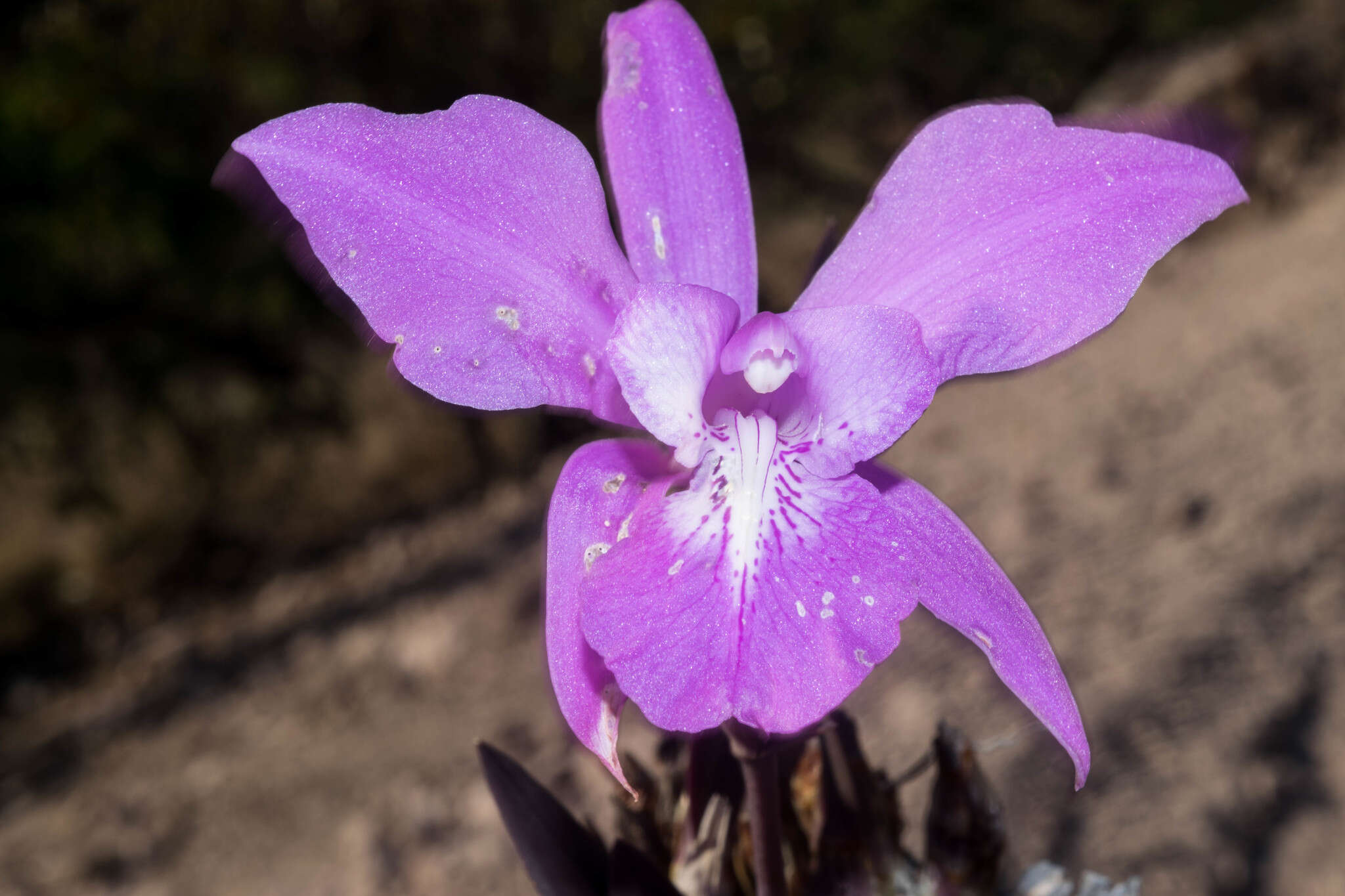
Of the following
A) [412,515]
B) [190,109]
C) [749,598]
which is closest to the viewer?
[749,598]

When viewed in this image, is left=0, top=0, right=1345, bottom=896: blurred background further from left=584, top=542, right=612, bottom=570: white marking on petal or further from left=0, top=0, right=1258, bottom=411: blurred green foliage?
left=584, top=542, right=612, bottom=570: white marking on petal

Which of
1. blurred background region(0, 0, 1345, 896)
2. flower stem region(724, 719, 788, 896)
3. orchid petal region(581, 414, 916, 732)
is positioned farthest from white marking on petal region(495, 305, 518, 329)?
blurred background region(0, 0, 1345, 896)

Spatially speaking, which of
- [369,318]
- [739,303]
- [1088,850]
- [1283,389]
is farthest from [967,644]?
[369,318]

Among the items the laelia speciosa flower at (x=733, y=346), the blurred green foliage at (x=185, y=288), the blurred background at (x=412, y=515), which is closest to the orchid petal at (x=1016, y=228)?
the laelia speciosa flower at (x=733, y=346)

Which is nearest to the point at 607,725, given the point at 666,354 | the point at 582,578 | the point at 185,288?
the point at 582,578

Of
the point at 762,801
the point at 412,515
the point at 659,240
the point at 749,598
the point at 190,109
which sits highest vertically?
the point at 190,109

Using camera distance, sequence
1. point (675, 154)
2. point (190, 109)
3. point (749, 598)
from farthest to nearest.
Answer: point (190, 109) < point (675, 154) < point (749, 598)

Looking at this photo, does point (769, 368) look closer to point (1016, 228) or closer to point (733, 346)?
point (733, 346)
